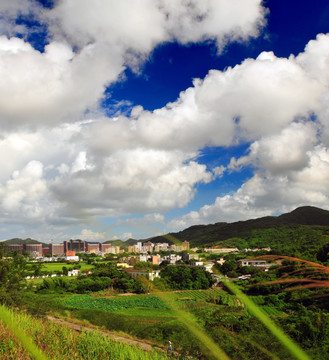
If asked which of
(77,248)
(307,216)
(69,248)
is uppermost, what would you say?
(307,216)

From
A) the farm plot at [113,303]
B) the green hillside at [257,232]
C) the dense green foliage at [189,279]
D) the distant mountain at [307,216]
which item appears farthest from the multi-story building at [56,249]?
the farm plot at [113,303]

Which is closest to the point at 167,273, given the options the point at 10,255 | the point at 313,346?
the point at 10,255

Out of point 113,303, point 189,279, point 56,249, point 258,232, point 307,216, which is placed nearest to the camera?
point 113,303

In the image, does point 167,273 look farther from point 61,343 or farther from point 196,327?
point 196,327

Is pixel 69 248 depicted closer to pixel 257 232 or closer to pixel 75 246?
pixel 75 246

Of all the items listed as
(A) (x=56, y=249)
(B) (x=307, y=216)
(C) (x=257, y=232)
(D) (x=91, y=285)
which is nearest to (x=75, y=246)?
(A) (x=56, y=249)

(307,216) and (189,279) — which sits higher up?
(307,216)

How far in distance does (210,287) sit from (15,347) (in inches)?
1496

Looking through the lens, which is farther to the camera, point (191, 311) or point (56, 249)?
point (56, 249)

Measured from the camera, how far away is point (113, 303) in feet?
95.7

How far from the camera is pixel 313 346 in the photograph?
12.8m

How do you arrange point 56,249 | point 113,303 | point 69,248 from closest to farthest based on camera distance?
point 113,303 < point 56,249 < point 69,248

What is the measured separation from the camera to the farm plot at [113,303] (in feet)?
90.1

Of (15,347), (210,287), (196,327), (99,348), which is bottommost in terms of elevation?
(210,287)
